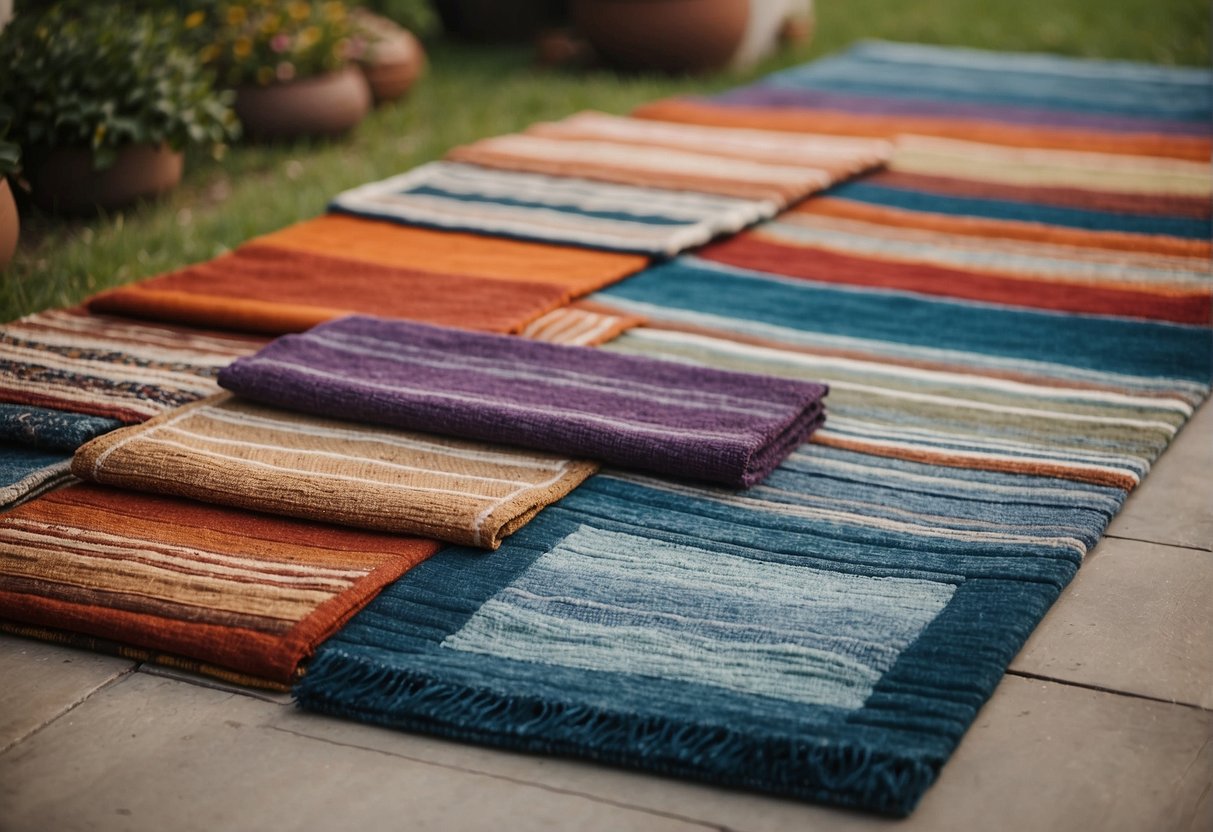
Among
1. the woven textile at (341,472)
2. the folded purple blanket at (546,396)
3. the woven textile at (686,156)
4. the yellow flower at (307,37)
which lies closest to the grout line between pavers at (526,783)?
the woven textile at (341,472)

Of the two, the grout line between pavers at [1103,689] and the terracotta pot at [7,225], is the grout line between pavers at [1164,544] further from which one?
the terracotta pot at [7,225]

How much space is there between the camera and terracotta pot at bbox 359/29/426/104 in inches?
212

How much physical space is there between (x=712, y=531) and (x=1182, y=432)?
105cm

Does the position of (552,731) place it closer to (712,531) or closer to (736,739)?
(736,739)

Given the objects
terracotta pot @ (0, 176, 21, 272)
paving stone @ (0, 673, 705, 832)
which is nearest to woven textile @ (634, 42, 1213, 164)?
terracotta pot @ (0, 176, 21, 272)

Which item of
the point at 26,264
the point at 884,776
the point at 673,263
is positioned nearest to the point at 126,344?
the point at 26,264

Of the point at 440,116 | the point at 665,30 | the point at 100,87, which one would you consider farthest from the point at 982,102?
the point at 100,87

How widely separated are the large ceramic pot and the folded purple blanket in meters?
4.38

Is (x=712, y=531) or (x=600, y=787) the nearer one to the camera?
(x=600, y=787)

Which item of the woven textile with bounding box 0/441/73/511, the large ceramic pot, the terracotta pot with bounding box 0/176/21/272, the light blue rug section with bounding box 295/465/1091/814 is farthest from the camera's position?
the large ceramic pot

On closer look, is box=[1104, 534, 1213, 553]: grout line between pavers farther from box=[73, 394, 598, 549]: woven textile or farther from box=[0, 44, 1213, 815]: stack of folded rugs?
box=[73, 394, 598, 549]: woven textile

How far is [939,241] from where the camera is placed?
383cm

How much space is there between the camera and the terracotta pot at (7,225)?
338 cm

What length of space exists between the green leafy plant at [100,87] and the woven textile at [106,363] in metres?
0.82
